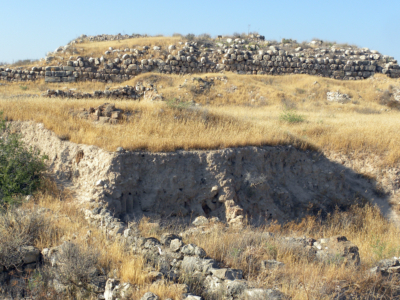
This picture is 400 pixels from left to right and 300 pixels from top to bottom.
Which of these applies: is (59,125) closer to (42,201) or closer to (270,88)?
(42,201)

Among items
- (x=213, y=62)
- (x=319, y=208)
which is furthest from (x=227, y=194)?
(x=213, y=62)

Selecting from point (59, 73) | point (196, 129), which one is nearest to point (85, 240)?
point (196, 129)

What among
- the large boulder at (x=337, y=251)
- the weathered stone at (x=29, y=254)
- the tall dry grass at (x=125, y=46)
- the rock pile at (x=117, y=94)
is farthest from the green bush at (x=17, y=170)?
the tall dry grass at (x=125, y=46)

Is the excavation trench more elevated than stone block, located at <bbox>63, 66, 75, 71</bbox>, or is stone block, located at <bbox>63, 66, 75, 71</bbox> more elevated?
stone block, located at <bbox>63, 66, 75, 71</bbox>

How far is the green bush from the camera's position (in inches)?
297

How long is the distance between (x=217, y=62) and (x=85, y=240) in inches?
837

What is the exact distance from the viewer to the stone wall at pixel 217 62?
891 inches

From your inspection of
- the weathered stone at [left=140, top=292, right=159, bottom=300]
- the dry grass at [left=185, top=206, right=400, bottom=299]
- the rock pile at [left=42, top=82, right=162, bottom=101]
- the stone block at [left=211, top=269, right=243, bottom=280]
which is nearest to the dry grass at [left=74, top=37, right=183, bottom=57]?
the rock pile at [left=42, top=82, right=162, bottom=101]

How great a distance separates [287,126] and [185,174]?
607 centimetres

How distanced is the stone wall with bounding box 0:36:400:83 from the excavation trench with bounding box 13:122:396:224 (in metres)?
13.7

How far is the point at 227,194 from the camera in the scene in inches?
344

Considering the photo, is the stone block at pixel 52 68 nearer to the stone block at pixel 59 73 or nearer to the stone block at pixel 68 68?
the stone block at pixel 59 73

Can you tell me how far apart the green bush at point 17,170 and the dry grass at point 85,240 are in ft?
1.31

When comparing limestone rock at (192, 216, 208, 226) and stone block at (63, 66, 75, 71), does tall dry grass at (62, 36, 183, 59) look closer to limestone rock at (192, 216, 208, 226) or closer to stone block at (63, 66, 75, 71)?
stone block at (63, 66, 75, 71)
